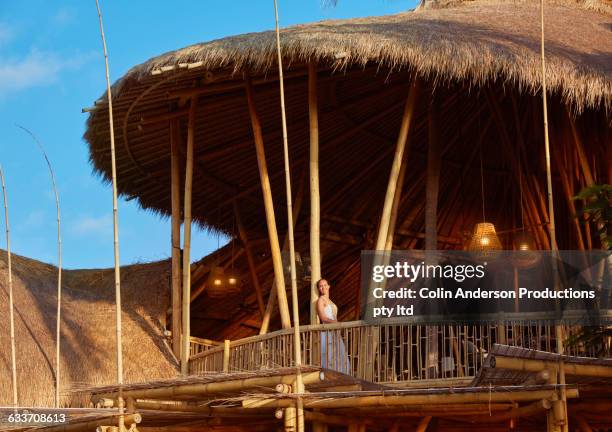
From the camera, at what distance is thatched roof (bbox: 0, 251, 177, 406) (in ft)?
37.4

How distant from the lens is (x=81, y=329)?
12500 mm

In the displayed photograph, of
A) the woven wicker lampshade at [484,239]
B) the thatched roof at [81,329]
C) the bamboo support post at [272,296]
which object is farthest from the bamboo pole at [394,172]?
the thatched roof at [81,329]

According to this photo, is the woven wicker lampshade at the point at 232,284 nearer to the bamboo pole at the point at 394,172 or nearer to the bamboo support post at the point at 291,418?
the bamboo pole at the point at 394,172

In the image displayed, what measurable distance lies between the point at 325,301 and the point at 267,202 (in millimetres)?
1085

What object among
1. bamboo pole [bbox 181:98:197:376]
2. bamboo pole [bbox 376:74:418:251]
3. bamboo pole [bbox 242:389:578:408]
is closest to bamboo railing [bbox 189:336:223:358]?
bamboo pole [bbox 181:98:197:376]

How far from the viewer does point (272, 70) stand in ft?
38.1

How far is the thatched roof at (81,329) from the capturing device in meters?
11.4

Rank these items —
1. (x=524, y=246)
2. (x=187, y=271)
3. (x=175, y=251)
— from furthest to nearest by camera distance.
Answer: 1. (x=524, y=246)
2. (x=175, y=251)
3. (x=187, y=271)

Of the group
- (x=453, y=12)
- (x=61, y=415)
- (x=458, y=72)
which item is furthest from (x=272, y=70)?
(x=61, y=415)

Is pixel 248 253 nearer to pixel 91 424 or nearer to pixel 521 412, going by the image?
pixel 91 424

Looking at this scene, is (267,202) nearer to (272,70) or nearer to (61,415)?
(272,70)

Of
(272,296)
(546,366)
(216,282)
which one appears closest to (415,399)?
(546,366)

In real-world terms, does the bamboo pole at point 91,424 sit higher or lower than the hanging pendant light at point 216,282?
lower

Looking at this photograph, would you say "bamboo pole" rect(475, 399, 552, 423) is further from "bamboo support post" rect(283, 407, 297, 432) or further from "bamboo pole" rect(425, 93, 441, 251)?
"bamboo pole" rect(425, 93, 441, 251)
